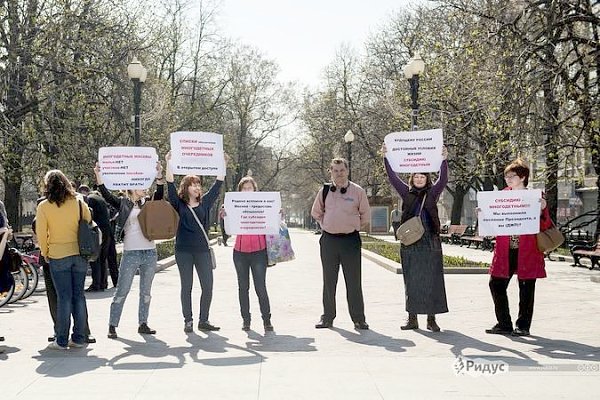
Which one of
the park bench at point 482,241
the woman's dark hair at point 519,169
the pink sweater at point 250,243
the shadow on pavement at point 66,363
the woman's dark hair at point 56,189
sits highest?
the woman's dark hair at point 519,169

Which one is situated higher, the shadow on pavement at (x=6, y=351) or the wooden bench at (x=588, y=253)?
→ the wooden bench at (x=588, y=253)

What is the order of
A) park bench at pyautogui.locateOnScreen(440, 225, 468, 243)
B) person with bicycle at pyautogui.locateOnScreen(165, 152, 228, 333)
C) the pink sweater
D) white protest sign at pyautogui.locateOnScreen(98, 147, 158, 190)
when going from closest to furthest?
white protest sign at pyautogui.locateOnScreen(98, 147, 158, 190)
person with bicycle at pyautogui.locateOnScreen(165, 152, 228, 333)
the pink sweater
park bench at pyautogui.locateOnScreen(440, 225, 468, 243)

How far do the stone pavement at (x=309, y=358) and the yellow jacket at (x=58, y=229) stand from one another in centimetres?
105

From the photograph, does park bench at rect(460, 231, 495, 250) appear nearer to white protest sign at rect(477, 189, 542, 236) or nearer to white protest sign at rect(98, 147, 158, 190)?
white protest sign at rect(477, 189, 542, 236)

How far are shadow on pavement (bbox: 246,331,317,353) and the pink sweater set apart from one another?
3.45 feet

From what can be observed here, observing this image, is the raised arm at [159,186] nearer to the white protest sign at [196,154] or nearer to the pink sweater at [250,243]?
the white protest sign at [196,154]

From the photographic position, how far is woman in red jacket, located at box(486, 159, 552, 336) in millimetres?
9133

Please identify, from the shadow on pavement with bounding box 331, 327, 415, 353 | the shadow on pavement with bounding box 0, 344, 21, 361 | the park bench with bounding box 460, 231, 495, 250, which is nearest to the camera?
the shadow on pavement with bounding box 0, 344, 21, 361

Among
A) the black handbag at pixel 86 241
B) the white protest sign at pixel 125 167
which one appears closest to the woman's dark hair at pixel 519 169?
the white protest sign at pixel 125 167

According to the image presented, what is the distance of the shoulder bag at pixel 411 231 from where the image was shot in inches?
366

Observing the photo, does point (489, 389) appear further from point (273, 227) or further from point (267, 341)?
point (273, 227)

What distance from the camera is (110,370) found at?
7184mm

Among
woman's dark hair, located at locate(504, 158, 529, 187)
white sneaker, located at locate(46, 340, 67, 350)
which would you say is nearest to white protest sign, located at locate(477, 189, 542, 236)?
woman's dark hair, located at locate(504, 158, 529, 187)

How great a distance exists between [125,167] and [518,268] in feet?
15.5
